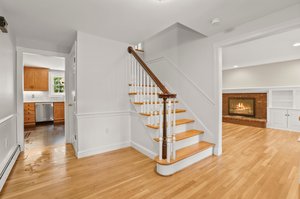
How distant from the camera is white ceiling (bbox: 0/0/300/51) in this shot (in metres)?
1.80

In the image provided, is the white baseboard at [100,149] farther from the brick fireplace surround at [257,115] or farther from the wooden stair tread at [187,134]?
the brick fireplace surround at [257,115]

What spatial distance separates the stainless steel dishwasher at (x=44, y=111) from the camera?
18.0 feet

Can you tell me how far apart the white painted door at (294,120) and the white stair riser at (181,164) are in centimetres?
372

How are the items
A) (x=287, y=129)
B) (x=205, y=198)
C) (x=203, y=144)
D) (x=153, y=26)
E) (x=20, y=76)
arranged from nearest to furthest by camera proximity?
(x=205, y=198) → (x=153, y=26) → (x=203, y=144) → (x=20, y=76) → (x=287, y=129)

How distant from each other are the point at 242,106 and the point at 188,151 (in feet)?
14.9

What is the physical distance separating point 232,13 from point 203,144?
7.02 ft

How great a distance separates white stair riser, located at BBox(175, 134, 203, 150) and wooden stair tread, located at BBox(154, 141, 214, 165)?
0.06 m

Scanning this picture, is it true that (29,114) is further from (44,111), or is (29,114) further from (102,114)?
(102,114)

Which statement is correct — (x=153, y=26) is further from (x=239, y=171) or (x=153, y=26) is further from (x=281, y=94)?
(x=281, y=94)

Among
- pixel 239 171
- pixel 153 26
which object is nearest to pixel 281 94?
pixel 239 171

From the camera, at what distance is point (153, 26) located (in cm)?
245

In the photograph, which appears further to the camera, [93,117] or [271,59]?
[271,59]

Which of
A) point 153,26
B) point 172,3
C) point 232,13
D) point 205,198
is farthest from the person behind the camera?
point 153,26

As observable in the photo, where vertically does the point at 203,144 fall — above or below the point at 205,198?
above
